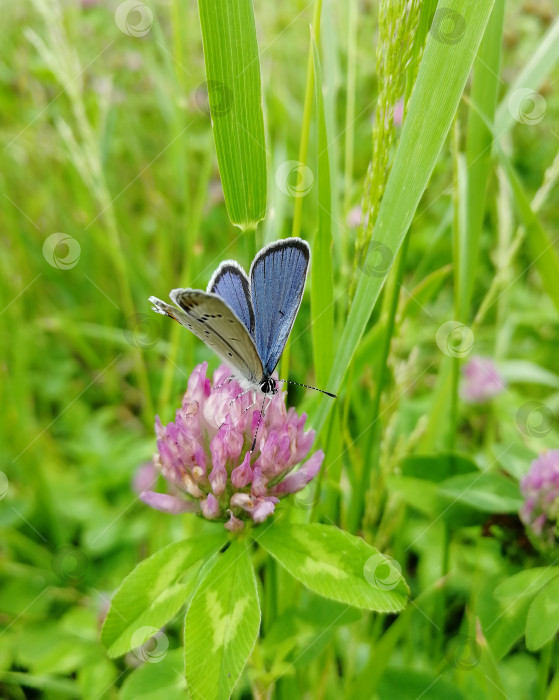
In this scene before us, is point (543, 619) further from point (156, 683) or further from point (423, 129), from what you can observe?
point (423, 129)

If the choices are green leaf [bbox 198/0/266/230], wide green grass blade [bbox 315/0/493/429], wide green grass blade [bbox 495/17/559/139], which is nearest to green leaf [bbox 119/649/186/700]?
wide green grass blade [bbox 315/0/493/429]

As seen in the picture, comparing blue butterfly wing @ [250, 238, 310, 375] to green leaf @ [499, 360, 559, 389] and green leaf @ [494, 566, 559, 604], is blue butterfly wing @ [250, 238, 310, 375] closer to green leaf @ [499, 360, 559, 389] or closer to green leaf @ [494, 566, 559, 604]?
green leaf @ [494, 566, 559, 604]

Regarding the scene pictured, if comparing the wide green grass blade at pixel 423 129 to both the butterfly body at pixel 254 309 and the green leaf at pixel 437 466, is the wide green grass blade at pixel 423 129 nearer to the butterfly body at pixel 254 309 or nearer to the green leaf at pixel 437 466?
the butterfly body at pixel 254 309

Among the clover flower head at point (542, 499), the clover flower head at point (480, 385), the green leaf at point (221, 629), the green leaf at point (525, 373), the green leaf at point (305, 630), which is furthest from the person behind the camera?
the clover flower head at point (480, 385)

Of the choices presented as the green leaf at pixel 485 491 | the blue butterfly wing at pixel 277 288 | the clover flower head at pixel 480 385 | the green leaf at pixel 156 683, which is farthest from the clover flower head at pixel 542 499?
the clover flower head at pixel 480 385

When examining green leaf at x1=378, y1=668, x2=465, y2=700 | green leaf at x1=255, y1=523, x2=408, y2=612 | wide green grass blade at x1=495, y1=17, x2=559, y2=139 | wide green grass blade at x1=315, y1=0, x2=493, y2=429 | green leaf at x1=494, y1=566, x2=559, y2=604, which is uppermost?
wide green grass blade at x1=495, y1=17, x2=559, y2=139

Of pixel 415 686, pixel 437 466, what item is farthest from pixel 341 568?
pixel 437 466
